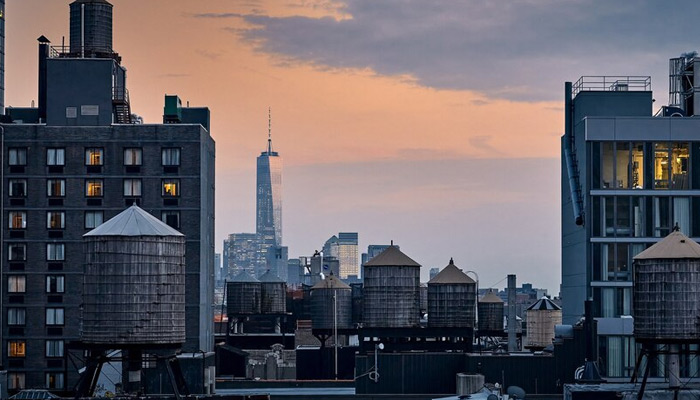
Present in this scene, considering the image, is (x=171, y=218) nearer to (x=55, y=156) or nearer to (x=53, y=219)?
(x=53, y=219)

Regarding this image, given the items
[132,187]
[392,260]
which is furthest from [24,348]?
[392,260]

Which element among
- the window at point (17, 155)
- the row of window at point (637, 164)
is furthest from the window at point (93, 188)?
the row of window at point (637, 164)

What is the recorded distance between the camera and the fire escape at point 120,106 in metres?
94.8

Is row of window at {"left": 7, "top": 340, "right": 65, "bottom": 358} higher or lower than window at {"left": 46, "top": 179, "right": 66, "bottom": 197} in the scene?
lower


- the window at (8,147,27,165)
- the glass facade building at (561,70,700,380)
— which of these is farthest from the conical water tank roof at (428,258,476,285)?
the window at (8,147,27,165)

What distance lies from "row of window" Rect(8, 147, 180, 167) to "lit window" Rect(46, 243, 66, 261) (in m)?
6.02

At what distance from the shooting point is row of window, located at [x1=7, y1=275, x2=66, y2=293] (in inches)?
3679

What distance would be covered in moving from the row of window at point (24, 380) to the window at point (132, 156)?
1656cm

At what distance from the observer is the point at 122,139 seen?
307 feet

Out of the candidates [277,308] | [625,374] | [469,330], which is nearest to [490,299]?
[277,308]

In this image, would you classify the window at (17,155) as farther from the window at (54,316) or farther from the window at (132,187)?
the window at (54,316)

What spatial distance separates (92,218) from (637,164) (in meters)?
40.4

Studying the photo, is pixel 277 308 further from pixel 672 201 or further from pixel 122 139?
pixel 672 201

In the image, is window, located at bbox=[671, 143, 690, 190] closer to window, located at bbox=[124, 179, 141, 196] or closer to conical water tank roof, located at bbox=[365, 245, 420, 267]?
conical water tank roof, located at bbox=[365, 245, 420, 267]
